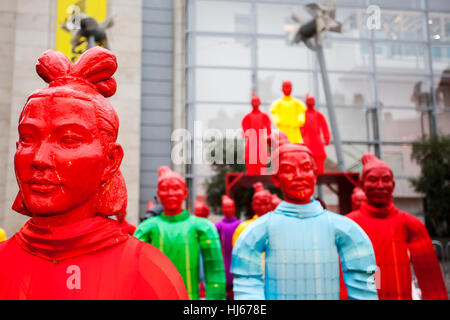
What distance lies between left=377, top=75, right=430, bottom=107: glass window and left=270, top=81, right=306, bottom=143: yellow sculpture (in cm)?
609

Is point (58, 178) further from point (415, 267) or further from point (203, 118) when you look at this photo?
point (203, 118)

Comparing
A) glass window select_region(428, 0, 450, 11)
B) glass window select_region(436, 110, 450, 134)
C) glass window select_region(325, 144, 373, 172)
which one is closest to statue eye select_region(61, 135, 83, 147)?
glass window select_region(428, 0, 450, 11)

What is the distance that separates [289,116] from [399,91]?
21.3ft

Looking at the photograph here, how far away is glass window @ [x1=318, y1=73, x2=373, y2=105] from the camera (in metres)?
10.9

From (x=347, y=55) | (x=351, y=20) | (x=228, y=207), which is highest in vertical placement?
(x=347, y=55)

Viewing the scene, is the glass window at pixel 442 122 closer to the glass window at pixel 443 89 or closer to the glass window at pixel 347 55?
the glass window at pixel 443 89

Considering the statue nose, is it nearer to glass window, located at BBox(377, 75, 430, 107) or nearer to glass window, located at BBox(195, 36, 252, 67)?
glass window, located at BBox(195, 36, 252, 67)

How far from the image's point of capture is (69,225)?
3.75 ft

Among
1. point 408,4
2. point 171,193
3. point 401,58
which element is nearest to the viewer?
point 171,193

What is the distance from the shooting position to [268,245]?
2.34 meters

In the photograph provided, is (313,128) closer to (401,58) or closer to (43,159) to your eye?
(43,159)

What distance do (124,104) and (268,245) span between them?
18.9 ft

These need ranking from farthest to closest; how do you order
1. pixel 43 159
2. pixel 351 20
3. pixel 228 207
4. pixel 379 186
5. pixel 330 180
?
pixel 351 20, pixel 330 180, pixel 228 207, pixel 379 186, pixel 43 159

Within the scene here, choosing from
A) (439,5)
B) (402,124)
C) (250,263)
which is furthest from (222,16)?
(250,263)
